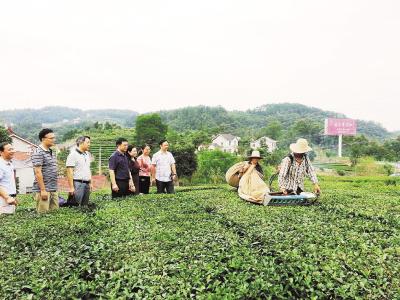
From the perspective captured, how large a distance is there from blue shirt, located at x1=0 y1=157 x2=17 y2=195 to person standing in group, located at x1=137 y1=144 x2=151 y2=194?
4361 mm

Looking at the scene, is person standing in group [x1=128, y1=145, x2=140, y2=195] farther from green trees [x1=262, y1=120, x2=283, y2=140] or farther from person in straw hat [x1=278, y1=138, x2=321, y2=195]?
green trees [x1=262, y1=120, x2=283, y2=140]

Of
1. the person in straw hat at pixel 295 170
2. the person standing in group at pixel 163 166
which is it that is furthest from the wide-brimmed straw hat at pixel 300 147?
the person standing in group at pixel 163 166

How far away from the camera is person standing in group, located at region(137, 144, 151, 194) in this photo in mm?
10844

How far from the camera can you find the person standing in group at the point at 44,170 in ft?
22.3

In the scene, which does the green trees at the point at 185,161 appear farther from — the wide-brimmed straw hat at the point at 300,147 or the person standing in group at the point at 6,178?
the person standing in group at the point at 6,178

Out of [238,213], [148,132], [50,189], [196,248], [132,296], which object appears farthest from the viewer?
[148,132]

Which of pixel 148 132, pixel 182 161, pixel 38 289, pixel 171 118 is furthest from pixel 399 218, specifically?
pixel 171 118

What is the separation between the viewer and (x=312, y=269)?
11.1 ft

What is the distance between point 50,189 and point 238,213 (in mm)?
3611

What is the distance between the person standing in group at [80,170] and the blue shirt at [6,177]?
1147 mm

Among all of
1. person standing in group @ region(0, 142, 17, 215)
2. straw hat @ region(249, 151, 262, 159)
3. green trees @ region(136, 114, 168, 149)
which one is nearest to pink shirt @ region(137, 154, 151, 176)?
straw hat @ region(249, 151, 262, 159)

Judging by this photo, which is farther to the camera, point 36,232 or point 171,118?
point 171,118

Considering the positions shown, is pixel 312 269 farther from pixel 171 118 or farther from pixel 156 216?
pixel 171 118

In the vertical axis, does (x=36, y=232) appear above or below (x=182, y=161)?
above
